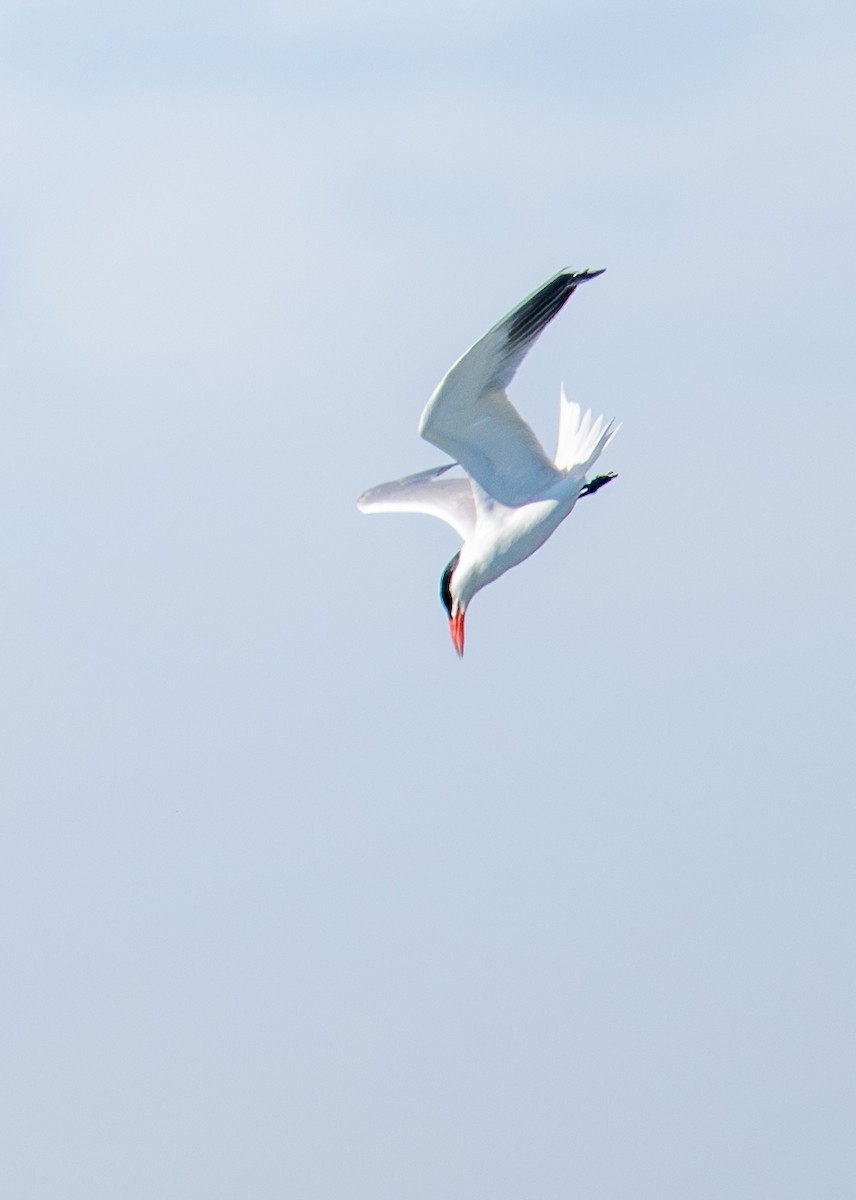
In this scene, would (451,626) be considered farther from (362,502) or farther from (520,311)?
(520,311)

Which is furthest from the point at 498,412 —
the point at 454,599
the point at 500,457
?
the point at 454,599

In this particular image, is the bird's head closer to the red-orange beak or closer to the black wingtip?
the red-orange beak

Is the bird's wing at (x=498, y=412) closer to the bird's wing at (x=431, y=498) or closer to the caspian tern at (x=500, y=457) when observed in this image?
the caspian tern at (x=500, y=457)

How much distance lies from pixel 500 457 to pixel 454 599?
6.13 ft

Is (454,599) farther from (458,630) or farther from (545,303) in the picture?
(545,303)

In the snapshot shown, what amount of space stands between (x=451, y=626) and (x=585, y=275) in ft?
14.9

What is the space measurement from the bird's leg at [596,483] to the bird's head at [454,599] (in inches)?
61.5

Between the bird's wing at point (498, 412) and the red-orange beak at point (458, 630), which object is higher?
the bird's wing at point (498, 412)

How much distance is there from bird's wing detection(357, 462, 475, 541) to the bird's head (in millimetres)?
287

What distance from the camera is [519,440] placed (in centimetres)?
2038

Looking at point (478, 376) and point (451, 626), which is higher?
point (478, 376)

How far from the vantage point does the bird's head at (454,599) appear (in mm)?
21922

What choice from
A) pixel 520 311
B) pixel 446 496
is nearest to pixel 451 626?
pixel 446 496

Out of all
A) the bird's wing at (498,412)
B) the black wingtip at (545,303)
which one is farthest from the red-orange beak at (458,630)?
the black wingtip at (545,303)
